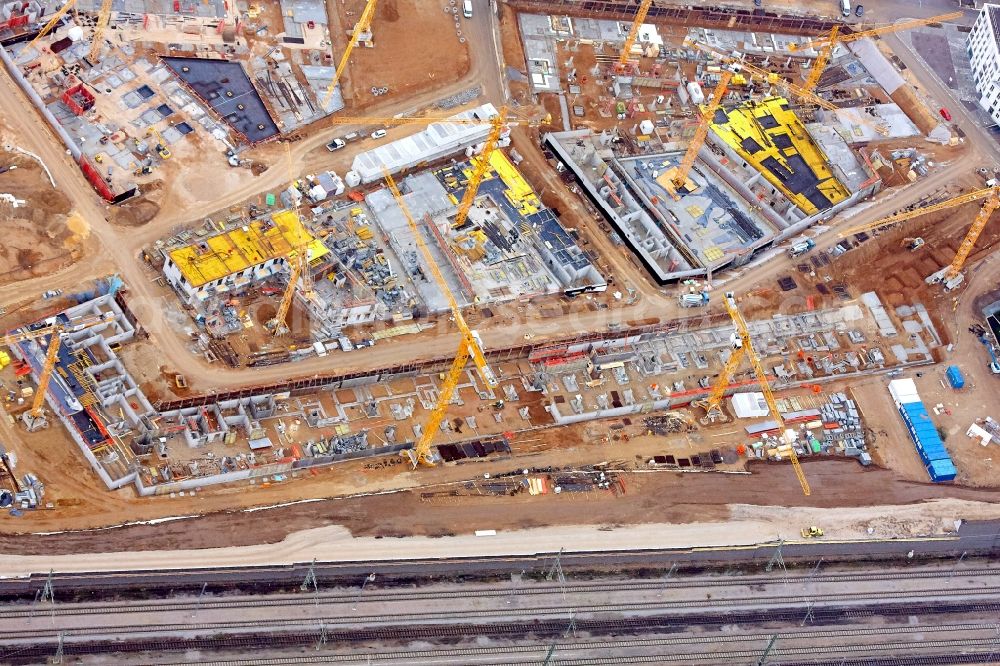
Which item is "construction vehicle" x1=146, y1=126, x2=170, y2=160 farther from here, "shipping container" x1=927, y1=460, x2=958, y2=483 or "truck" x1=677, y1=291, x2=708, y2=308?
"shipping container" x1=927, y1=460, x2=958, y2=483

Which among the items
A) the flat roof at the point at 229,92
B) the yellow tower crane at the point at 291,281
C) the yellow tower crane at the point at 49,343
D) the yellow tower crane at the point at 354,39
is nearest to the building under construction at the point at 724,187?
the yellow tower crane at the point at 354,39

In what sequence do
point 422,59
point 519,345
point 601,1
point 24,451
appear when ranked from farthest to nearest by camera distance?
point 601,1, point 422,59, point 519,345, point 24,451

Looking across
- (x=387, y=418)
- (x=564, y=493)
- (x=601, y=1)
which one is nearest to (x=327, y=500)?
(x=387, y=418)

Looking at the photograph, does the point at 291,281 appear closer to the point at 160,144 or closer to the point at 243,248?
the point at 243,248

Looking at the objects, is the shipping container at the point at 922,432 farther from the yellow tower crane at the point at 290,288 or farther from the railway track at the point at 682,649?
the yellow tower crane at the point at 290,288

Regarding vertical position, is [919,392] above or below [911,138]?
below

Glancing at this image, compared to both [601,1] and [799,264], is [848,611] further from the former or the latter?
[601,1]

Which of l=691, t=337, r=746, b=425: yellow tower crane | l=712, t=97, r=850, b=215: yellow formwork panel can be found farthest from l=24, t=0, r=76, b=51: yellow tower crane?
l=691, t=337, r=746, b=425: yellow tower crane
